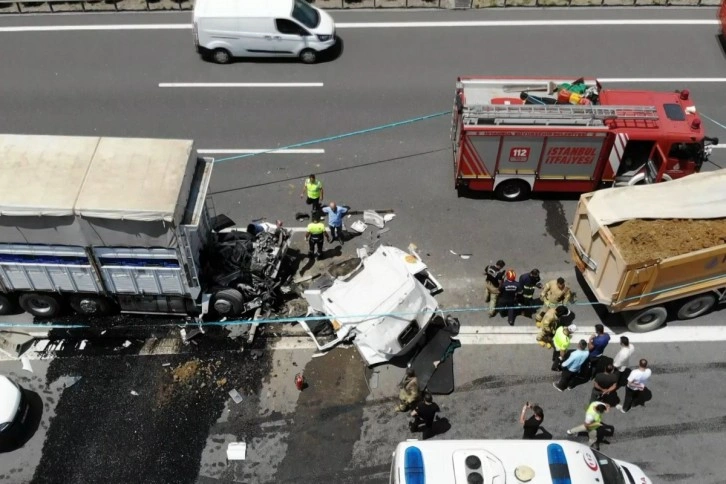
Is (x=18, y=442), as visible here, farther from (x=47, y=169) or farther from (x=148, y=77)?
(x=148, y=77)

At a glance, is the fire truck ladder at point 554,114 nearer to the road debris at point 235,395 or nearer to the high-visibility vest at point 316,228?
the high-visibility vest at point 316,228

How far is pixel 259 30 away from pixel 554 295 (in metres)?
12.2

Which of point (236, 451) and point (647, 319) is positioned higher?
point (647, 319)

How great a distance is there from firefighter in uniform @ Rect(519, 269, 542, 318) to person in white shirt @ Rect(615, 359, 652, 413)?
2.55 m

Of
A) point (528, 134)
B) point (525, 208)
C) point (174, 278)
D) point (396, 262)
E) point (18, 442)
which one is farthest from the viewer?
point (525, 208)

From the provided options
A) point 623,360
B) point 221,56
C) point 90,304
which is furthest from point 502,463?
point 221,56

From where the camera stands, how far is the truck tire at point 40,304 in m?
13.8

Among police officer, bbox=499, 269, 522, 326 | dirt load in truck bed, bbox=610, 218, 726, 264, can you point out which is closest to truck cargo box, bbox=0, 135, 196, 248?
police officer, bbox=499, 269, 522, 326

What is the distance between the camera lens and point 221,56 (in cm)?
2058

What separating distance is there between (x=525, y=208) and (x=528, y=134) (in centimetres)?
217

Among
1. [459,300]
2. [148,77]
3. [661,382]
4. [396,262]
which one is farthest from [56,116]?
[661,382]

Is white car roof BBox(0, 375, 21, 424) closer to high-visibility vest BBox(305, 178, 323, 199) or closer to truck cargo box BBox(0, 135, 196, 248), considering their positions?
truck cargo box BBox(0, 135, 196, 248)

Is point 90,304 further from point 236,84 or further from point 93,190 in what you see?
point 236,84

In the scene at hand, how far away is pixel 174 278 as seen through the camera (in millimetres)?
13188
